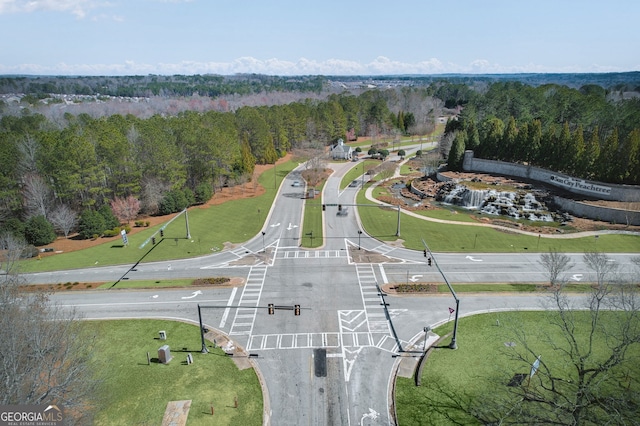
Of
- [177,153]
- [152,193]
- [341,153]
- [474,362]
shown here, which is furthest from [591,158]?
[152,193]

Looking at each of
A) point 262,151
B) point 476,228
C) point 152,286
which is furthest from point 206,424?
point 262,151

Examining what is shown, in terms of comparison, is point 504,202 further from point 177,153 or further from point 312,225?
point 177,153

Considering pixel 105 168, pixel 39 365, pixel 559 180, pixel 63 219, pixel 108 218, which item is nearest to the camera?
pixel 39 365

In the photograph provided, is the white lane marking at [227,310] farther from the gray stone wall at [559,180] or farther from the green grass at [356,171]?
the gray stone wall at [559,180]

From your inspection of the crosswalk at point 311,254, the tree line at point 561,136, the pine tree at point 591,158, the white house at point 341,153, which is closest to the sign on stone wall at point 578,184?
the tree line at point 561,136

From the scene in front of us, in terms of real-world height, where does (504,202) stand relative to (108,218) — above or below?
below

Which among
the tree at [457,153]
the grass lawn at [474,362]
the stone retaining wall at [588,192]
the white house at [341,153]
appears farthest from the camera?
the white house at [341,153]
